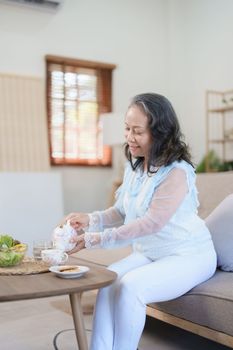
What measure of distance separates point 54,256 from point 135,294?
30 cm

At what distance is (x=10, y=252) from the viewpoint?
63.3 inches

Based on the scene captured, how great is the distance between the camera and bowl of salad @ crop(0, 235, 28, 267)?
5.21 feet

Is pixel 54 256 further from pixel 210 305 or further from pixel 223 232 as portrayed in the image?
pixel 223 232

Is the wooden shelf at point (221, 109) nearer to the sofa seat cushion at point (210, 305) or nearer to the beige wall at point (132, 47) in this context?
the beige wall at point (132, 47)

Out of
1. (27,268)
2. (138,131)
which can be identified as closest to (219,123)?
(138,131)

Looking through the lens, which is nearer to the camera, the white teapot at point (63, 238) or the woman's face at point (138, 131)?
the white teapot at point (63, 238)

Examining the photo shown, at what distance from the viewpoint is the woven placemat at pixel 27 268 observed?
1.50 m

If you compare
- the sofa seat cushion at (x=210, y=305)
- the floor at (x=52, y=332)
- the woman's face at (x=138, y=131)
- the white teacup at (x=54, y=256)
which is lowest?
the floor at (x=52, y=332)

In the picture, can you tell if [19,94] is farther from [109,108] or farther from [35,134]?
[109,108]

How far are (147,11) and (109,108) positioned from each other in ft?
3.91

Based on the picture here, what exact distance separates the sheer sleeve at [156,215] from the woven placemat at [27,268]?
0.21 metres

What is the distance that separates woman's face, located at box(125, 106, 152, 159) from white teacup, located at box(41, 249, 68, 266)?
480 mm

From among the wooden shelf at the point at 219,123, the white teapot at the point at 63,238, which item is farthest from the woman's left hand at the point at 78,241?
the wooden shelf at the point at 219,123

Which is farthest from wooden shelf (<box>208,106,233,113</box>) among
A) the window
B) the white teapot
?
the white teapot
